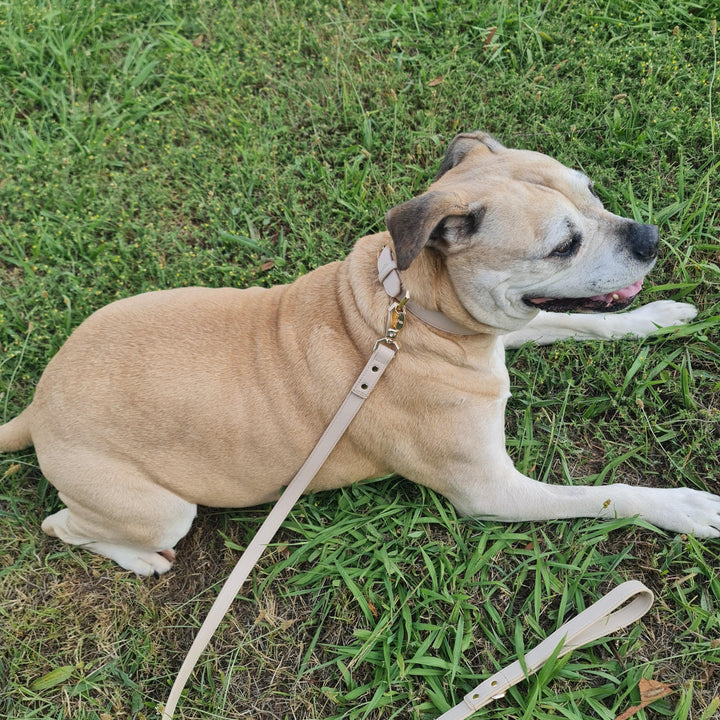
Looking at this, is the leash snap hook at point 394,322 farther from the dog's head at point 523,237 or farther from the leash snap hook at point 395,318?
the dog's head at point 523,237

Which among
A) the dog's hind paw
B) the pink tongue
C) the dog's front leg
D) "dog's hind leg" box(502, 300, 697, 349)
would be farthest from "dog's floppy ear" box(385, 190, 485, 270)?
the dog's hind paw

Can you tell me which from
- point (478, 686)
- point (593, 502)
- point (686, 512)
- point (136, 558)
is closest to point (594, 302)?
point (593, 502)

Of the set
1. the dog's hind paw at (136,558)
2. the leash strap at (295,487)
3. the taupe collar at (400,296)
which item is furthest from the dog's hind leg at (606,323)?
the dog's hind paw at (136,558)

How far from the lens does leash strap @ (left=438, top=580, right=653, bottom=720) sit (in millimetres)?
3232

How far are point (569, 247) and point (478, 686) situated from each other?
7.83 feet

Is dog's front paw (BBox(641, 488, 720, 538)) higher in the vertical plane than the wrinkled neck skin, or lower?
lower

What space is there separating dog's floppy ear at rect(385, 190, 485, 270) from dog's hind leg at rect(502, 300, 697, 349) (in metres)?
1.33

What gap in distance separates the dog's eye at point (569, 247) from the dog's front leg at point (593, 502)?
51.3 inches

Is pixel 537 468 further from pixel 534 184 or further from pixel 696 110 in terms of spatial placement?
pixel 696 110

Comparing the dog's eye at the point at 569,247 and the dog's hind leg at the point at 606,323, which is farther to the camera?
the dog's hind leg at the point at 606,323

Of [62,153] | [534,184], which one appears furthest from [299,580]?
[62,153]

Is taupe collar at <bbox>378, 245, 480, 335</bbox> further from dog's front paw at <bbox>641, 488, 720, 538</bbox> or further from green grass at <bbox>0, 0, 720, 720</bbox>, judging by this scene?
dog's front paw at <bbox>641, 488, 720, 538</bbox>

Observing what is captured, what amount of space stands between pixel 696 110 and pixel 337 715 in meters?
4.96

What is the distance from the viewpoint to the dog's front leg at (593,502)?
3.47 metres
